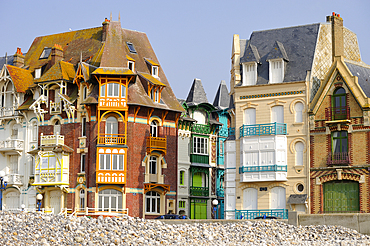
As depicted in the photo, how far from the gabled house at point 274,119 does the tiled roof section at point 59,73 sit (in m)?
13.9

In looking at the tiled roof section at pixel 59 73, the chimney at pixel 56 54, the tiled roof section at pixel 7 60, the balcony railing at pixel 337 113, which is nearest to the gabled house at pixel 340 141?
the balcony railing at pixel 337 113

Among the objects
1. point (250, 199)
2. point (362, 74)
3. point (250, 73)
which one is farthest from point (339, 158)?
point (250, 73)

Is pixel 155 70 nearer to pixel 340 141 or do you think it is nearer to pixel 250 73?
pixel 250 73

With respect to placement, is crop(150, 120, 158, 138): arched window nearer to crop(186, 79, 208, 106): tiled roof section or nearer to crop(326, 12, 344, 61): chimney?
crop(186, 79, 208, 106): tiled roof section

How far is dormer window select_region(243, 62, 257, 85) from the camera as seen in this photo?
48.4 metres

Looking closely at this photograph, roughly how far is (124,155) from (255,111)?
413 inches

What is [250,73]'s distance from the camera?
48.6m

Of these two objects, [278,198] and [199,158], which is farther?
[199,158]

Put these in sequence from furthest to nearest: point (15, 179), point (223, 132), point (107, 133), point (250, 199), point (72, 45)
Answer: point (223, 132), point (72, 45), point (15, 179), point (107, 133), point (250, 199)

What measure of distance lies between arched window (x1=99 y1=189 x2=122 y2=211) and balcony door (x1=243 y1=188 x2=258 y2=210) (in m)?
9.65

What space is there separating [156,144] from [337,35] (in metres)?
15.9

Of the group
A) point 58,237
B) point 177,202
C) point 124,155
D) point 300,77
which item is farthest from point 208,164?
point 58,237

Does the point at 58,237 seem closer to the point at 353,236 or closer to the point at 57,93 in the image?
the point at 353,236

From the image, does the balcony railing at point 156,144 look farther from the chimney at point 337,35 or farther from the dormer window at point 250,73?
the chimney at point 337,35
